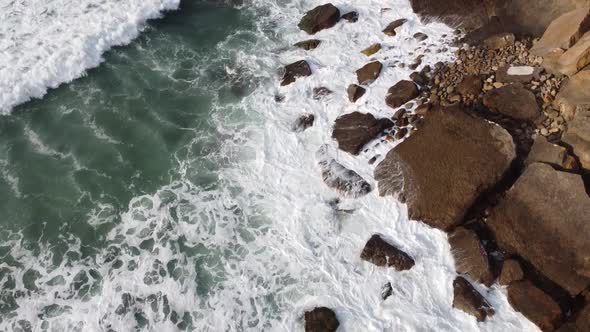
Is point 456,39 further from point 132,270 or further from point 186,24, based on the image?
point 132,270

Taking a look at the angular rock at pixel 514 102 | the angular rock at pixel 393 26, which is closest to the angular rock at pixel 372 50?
the angular rock at pixel 393 26

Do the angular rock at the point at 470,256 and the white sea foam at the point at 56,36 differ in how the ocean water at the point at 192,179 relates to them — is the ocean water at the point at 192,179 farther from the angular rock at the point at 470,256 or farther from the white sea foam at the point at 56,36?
the angular rock at the point at 470,256

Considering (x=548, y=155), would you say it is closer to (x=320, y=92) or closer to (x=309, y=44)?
(x=320, y=92)

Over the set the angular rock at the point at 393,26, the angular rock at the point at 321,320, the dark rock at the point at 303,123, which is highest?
the angular rock at the point at 393,26

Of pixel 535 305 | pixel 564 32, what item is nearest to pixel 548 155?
pixel 535 305

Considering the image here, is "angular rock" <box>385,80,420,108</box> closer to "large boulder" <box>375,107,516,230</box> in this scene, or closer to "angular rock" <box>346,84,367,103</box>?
"angular rock" <box>346,84,367,103</box>

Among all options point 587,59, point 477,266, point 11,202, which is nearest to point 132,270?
point 11,202

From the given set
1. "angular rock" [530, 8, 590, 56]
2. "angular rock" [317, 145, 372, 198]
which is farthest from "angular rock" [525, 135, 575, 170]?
"angular rock" [317, 145, 372, 198]

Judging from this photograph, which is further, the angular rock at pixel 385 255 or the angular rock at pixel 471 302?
the angular rock at pixel 385 255
